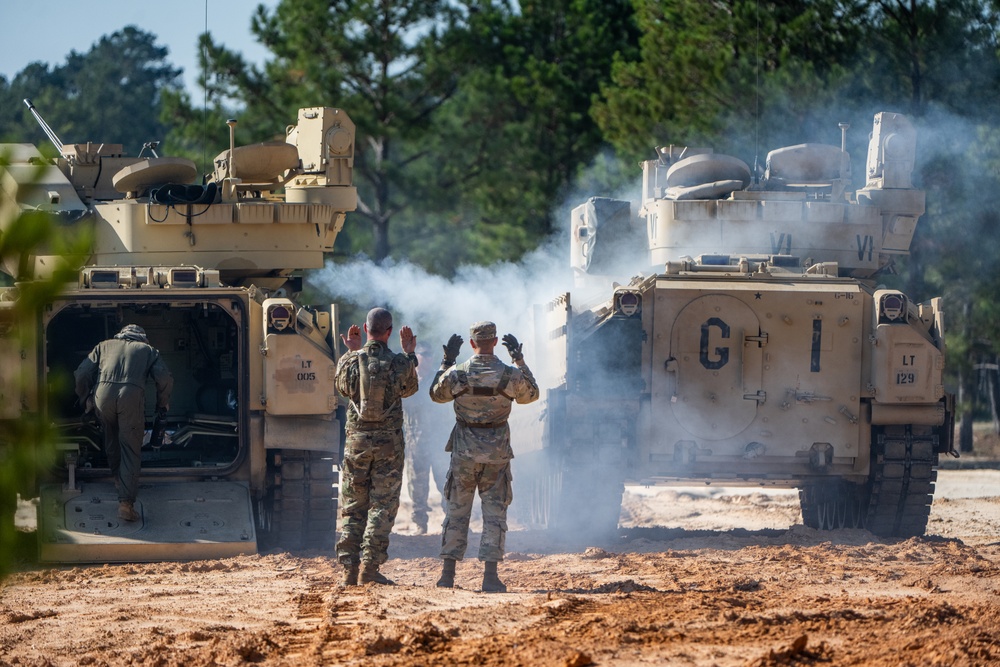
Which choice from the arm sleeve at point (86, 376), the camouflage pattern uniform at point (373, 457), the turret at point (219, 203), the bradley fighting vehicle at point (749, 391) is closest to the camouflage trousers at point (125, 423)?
the arm sleeve at point (86, 376)

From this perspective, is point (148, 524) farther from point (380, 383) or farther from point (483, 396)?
point (483, 396)

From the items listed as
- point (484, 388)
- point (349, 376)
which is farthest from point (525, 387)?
point (349, 376)

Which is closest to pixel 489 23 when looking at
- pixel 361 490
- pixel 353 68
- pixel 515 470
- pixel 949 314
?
pixel 353 68

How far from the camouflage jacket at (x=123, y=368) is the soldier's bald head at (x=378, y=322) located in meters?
2.06

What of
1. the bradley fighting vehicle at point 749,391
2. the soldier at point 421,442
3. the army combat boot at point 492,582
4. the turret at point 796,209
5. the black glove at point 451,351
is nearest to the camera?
the army combat boot at point 492,582

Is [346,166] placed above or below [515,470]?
above

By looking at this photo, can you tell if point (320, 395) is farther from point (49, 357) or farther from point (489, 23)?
point (489, 23)

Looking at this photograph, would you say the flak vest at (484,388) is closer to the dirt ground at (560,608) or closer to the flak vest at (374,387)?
the flak vest at (374,387)

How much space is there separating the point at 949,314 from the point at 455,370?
513 inches

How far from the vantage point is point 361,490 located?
29.9 feet

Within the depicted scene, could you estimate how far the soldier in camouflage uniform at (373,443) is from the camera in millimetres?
9023

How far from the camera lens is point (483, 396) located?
29.0 ft

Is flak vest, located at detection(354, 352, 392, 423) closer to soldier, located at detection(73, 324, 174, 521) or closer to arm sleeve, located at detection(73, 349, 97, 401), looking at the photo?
soldier, located at detection(73, 324, 174, 521)

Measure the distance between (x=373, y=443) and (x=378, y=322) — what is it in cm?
72
